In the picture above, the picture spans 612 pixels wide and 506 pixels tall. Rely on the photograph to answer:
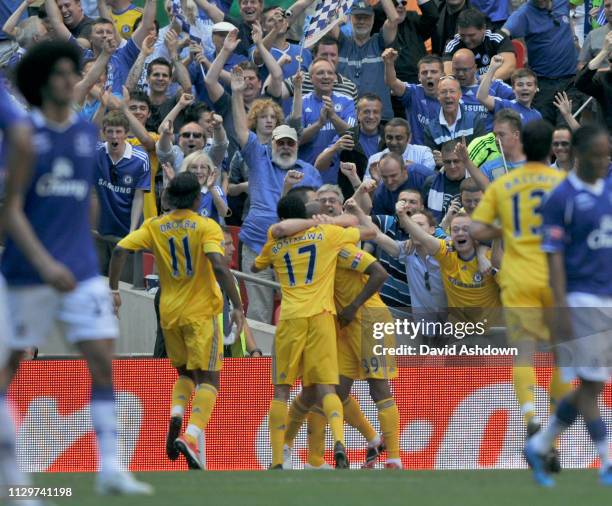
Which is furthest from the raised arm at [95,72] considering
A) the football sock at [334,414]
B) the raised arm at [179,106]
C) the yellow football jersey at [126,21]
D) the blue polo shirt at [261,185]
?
the football sock at [334,414]

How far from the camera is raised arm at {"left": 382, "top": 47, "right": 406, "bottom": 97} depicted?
52.7ft

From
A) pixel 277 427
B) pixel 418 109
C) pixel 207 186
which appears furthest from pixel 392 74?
pixel 277 427

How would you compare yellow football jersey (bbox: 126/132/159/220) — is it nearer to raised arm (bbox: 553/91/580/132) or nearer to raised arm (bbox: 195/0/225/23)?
raised arm (bbox: 195/0/225/23)

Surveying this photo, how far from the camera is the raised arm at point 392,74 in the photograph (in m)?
16.1

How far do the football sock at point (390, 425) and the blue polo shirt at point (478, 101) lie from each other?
13.8 feet

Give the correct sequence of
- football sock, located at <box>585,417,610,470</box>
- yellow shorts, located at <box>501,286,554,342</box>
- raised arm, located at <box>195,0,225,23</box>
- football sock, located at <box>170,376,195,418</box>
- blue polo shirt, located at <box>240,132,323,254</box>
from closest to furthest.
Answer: football sock, located at <box>585,417,610,470</box>
yellow shorts, located at <box>501,286,554,342</box>
football sock, located at <box>170,376,195,418</box>
blue polo shirt, located at <box>240,132,323,254</box>
raised arm, located at <box>195,0,225,23</box>

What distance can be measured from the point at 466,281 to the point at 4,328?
22.5ft

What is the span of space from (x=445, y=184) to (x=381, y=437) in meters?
2.93

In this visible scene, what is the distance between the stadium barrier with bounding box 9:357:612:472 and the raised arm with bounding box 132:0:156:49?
5188 millimetres

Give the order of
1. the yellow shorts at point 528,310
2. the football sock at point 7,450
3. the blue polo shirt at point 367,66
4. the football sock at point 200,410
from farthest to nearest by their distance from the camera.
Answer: the blue polo shirt at point 367,66 → the football sock at point 200,410 → the yellow shorts at point 528,310 → the football sock at point 7,450

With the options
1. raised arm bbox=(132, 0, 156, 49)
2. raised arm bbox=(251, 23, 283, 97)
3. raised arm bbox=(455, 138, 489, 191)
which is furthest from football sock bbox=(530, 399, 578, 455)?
raised arm bbox=(132, 0, 156, 49)

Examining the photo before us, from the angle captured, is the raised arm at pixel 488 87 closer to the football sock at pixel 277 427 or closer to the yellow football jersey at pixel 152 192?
the yellow football jersey at pixel 152 192

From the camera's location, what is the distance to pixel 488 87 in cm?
1558

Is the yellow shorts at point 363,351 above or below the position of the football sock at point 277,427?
above
